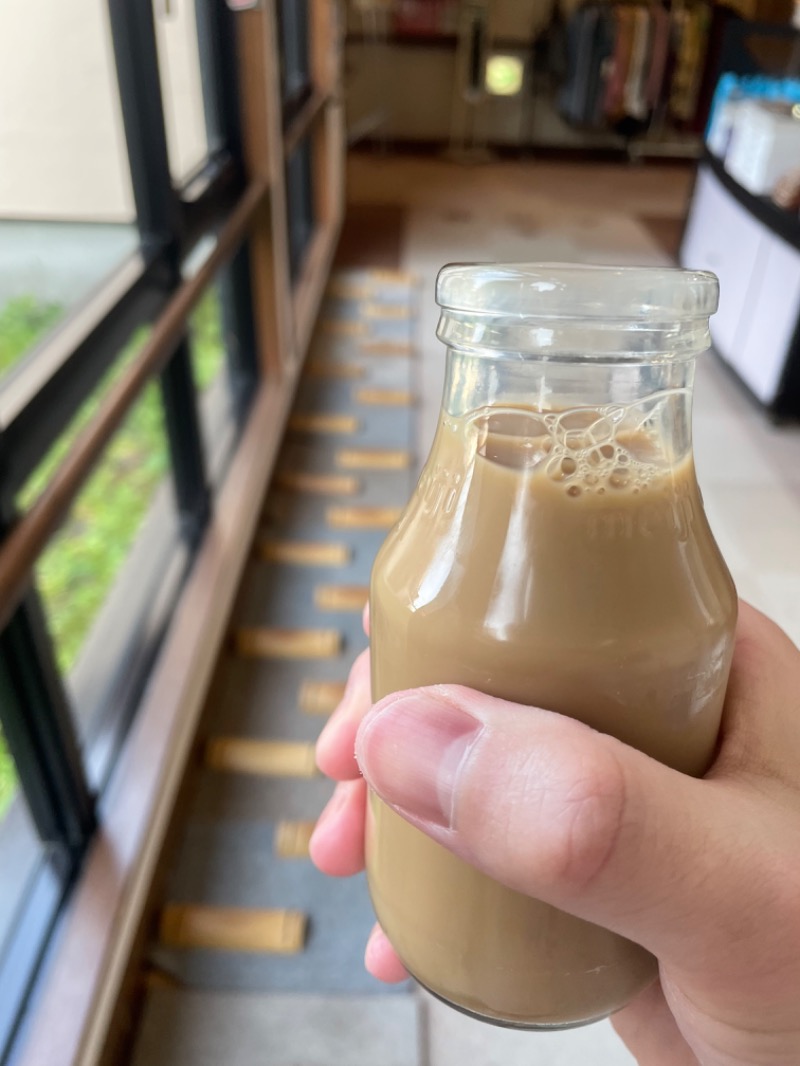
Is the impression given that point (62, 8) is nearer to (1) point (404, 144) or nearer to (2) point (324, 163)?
(2) point (324, 163)

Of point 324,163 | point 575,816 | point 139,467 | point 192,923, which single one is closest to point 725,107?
point 324,163

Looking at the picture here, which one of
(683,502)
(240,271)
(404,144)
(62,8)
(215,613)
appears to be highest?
(62,8)

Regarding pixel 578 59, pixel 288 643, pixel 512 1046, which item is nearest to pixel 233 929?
pixel 512 1046

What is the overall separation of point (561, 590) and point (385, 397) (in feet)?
8.39

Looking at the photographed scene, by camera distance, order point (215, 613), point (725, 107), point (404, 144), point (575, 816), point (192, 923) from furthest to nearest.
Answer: point (404, 144) < point (725, 107) < point (215, 613) < point (192, 923) < point (575, 816)

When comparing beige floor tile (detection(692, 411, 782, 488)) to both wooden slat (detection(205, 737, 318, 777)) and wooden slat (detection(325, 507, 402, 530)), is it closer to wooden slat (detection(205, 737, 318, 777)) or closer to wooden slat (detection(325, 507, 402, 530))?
wooden slat (detection(325, 507, 402, 530))

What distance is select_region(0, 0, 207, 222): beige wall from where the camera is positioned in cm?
132

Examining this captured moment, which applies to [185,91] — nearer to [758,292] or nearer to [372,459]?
[372,459]

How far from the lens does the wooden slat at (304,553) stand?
86.6 inches

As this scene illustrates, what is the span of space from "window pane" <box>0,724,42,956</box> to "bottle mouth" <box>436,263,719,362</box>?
3.31 ft

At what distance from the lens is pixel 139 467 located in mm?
2062

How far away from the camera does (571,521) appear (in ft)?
1.61

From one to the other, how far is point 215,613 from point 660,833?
1.48 m

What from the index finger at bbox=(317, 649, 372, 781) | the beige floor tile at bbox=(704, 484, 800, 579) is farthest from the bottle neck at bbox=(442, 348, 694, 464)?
the beige floor tile at bbox=(704, 484, 800, 579)
